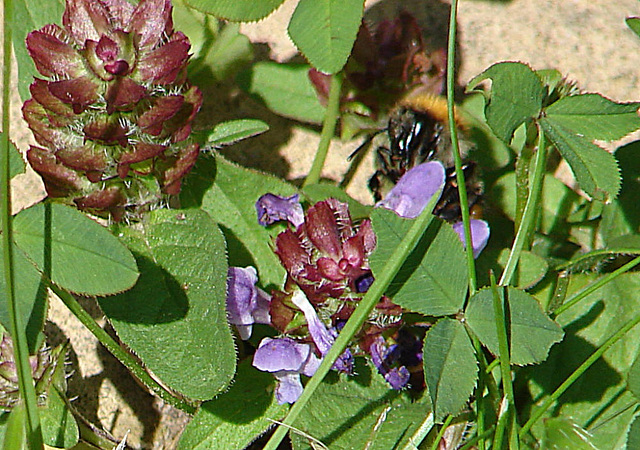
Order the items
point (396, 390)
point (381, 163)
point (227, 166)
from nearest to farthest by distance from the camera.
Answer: point (396, 390) < point (227, 166) < point (381, 163)

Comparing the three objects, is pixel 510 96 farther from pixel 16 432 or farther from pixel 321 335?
pixel 16 432

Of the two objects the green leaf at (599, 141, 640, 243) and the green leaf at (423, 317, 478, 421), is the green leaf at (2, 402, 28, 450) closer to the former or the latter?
the green leaf at (423, 317, 478, 421)

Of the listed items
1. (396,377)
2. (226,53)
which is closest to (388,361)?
(396,377)

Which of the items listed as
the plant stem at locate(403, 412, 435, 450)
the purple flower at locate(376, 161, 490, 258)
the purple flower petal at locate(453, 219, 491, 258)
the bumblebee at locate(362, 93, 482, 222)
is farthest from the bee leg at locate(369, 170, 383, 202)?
the plant stem at locate(403, 412, 435, 450)

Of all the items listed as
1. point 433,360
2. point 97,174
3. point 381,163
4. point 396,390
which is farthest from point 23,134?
point 433,360

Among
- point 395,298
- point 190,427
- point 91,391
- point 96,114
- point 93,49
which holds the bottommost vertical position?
point 91,391

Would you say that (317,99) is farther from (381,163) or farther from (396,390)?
(396,390)

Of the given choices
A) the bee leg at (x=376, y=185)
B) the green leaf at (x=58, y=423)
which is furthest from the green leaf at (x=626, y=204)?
the green leaf at (x=58, y=423)

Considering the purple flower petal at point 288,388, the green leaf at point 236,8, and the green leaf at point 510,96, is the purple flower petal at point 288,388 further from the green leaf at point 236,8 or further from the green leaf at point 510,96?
the green leaf at point 236,8

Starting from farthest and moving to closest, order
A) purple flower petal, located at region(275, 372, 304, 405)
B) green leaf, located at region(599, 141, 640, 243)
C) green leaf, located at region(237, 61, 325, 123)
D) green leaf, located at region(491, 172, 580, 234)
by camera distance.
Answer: green leaf, located at region(237, 61, 325, 123)
green leaf, located at region(491, 172, 580, 234)
green leaf, located at region(599, 141, 640, 243)
purple flower petal, located at region(275, 372, 304, 405)
